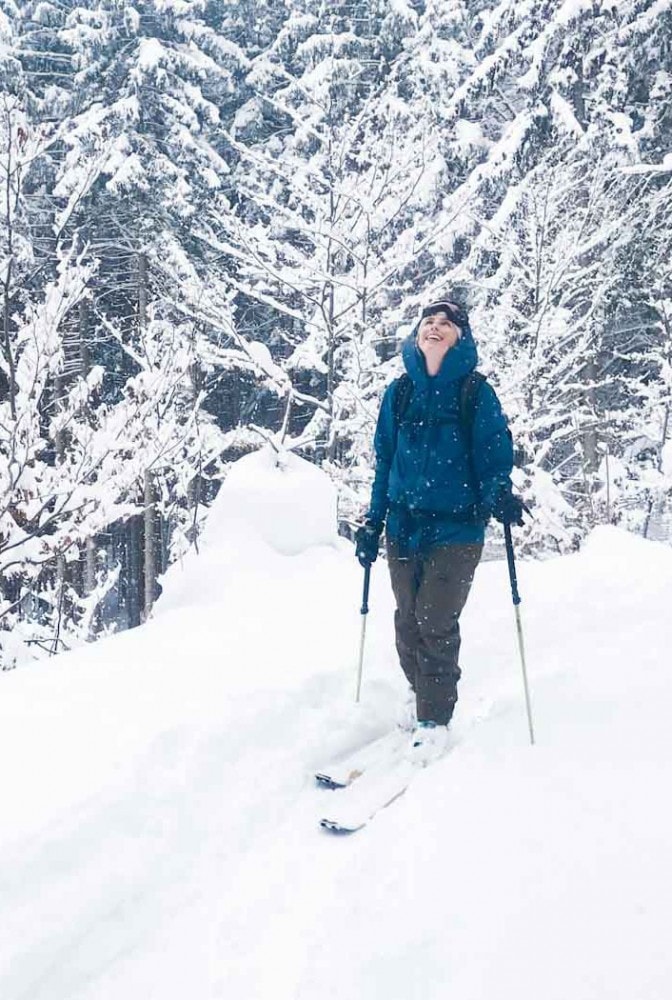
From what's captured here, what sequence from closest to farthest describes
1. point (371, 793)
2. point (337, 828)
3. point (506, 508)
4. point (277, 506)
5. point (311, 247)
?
point (337, 828)
point (371, 793)
point (506, 508)
point (277, 506)
point (311, 247)

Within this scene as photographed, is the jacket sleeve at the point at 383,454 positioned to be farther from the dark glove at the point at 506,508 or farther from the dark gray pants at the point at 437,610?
the dark glove at the point at 506,508

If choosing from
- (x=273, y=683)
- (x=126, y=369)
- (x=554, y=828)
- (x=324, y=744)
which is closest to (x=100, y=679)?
(x=273, y=683)

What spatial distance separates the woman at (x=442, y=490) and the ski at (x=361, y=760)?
0.19 meters

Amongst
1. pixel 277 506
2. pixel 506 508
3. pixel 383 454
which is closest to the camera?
pixel 506 508

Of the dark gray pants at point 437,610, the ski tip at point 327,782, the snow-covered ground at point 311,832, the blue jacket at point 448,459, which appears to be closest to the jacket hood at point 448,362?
the blue jacket at point 448,459

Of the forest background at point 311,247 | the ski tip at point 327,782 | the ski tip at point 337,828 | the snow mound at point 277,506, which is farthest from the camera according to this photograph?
the snow mound at point 277,506

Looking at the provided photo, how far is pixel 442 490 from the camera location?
11.6ft

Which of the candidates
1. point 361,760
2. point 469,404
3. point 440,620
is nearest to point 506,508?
point 469,404

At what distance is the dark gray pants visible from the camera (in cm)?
354

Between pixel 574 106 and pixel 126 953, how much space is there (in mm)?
17896

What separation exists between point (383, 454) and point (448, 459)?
1.51 feet

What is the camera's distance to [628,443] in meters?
17.7

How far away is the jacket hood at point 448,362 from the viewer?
354cm

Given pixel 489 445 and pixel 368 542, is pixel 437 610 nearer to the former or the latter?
pixel 368 542
